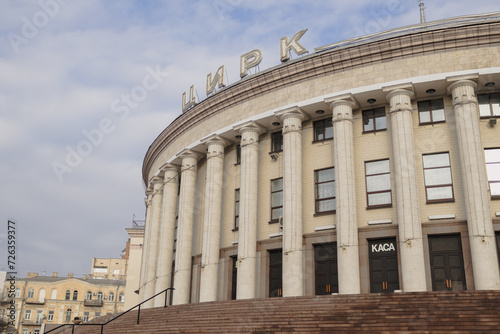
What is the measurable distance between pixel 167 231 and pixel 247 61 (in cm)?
1277

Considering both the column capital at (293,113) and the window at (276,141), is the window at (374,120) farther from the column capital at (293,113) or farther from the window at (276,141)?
Answer: the window at (276,141)

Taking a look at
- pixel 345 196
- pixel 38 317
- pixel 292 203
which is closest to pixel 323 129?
pixel 292 203

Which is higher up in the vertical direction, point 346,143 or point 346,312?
point 346,143

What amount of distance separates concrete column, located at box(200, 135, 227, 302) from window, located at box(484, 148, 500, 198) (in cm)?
1447

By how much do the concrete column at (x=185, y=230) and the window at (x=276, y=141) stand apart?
21.1ft

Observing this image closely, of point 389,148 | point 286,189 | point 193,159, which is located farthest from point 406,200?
point 193,159

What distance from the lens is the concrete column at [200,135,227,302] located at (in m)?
29.3

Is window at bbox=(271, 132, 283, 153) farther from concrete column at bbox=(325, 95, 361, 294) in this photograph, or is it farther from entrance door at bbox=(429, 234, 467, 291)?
entrance door at bbox=(429, 234, 467, 291)

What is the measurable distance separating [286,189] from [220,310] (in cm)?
839

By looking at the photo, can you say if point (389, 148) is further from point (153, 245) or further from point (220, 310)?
point (153, 245)

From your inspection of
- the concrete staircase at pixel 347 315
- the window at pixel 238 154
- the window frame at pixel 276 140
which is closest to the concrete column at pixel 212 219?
the window at pixel 238 154

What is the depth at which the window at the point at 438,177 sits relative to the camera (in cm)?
2463

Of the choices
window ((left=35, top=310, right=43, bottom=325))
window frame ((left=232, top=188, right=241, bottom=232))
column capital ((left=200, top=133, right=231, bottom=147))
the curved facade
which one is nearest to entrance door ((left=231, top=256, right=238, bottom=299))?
the curved facade

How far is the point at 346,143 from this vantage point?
26203mm
